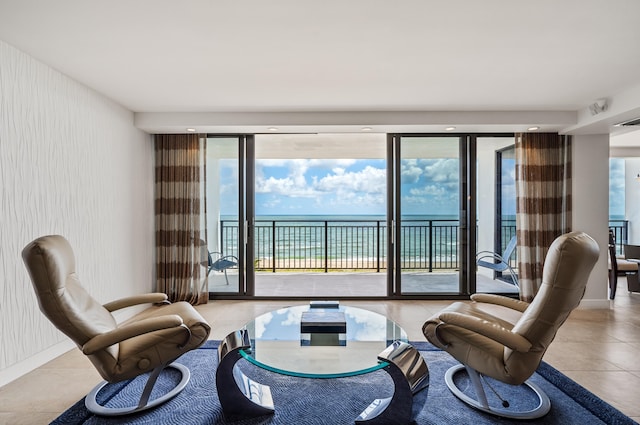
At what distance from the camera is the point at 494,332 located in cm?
197

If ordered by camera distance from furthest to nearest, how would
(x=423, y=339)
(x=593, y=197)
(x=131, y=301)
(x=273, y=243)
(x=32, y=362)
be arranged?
(x=273, y=243) → (x=593, y=197) → (x=423, y=339) → (x=32, y=362) → (x=131, y=301)

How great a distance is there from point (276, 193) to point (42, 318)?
972cm

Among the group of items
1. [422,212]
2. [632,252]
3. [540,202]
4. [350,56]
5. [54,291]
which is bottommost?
[632,252]

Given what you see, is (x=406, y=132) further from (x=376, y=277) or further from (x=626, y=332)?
(x=626, y=332)

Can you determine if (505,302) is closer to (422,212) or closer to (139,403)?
(422,212)

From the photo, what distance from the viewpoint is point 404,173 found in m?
4.75

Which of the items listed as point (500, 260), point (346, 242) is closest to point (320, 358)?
point (500, 260)

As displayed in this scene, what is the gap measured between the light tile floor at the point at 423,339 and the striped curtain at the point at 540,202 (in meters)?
0.72

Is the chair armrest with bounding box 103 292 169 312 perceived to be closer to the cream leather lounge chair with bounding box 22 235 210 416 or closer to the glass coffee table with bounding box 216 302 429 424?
the cream leather lounge chair with bounding box 22 235 210 416

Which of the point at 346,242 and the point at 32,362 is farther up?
the point at 346,242

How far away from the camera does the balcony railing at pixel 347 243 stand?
4820 mm

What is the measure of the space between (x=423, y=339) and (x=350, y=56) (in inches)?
102

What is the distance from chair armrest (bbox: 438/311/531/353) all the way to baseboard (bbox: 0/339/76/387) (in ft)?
10.1

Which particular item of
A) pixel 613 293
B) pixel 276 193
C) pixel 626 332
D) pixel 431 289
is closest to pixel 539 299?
pixel 626 332
